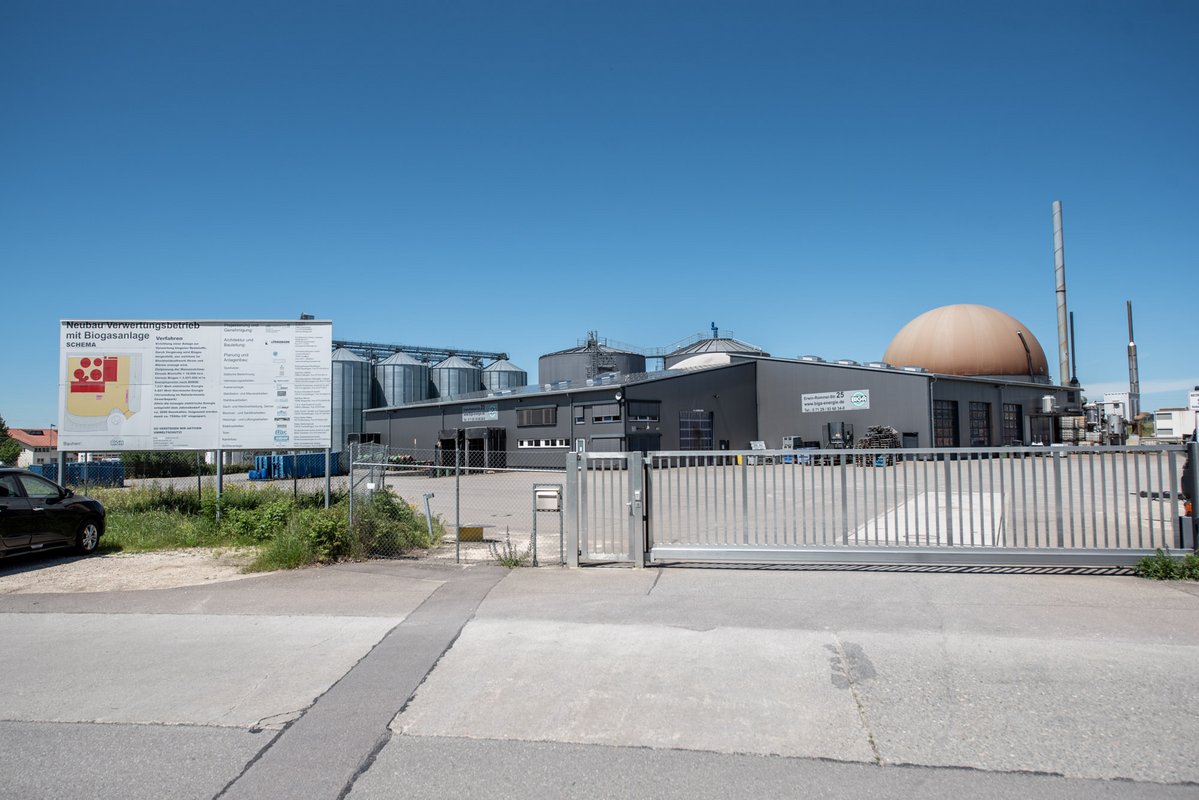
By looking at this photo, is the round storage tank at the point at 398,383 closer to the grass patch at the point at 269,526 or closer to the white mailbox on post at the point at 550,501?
the grass patch at the point at 269,526

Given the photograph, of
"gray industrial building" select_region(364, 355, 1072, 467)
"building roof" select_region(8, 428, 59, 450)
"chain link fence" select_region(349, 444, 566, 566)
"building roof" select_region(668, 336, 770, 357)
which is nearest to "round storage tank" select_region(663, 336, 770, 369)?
"building roof" select_region(668, 336, 770, 357)

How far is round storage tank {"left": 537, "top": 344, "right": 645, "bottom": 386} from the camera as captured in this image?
51750 mm

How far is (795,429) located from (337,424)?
99.1 feet

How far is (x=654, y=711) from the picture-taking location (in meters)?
4.88

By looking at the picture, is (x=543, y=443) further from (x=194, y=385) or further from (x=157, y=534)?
(x=157, y=534)

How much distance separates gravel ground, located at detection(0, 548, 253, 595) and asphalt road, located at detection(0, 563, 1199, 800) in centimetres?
120

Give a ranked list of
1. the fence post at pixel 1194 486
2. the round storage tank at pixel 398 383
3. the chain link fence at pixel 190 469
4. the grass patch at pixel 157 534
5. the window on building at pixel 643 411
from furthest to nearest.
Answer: the round storage tank at pixel 398 383 → the window on building at pixel 643 411 → the chain link fence at pixel 190 469 → the grass patch at pixel 157 534 → the fence post at pixel 1194 486

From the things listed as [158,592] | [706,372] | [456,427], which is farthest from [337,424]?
[158,592]

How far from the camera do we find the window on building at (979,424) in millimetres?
39750

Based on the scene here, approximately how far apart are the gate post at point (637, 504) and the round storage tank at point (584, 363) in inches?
1590

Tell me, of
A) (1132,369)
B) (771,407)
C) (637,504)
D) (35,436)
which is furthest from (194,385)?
(35,436)

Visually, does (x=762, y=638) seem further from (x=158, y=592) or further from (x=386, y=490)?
(x=386, y=490)

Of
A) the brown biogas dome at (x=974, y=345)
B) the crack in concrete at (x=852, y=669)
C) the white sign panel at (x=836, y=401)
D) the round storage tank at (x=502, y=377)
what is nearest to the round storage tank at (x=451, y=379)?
the round storage tank at (x=502, y=377)

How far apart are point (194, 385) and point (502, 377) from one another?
155 ft
